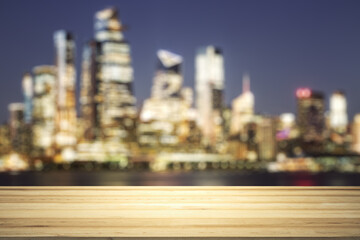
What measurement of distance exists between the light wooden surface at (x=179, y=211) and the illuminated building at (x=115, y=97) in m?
167

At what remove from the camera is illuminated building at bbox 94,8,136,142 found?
177m

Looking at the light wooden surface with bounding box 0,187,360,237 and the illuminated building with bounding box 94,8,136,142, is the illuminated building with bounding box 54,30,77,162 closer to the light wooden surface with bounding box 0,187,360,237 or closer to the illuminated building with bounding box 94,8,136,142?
the illuminated building with bounding box 94,8,136,142

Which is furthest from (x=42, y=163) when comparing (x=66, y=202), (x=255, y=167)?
(x=66, y=202)

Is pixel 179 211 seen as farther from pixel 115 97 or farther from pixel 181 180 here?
pixel 115 97

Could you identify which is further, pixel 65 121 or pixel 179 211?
pixel 65 121

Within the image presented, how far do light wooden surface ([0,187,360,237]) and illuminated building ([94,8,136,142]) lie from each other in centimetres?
16703

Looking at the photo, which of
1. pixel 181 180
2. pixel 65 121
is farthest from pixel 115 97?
pixel 181 180

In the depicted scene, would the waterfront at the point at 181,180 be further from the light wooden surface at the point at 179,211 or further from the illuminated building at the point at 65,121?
the illuminated building at the point at 65,121

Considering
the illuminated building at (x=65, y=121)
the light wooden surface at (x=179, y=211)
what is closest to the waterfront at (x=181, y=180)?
the light wooden surface at (x=179, y=211)

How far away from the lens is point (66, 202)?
6.21 metres

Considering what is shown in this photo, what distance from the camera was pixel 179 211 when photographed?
6.09m

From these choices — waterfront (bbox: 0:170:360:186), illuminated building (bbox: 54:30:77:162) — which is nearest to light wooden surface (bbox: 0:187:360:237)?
waterfront (bbox: 0:170:360:186)

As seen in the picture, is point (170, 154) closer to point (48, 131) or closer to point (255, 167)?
point (255, 167)

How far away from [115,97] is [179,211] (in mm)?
180967
